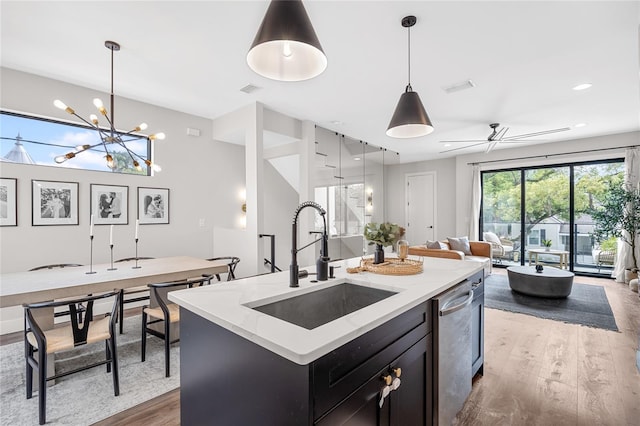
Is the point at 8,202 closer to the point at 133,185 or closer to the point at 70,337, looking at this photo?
the point at 133,185

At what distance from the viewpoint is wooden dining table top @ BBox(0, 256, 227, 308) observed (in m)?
2.10

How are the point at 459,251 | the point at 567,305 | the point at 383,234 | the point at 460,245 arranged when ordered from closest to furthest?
the point at 383,234 → the point at 567,305 → the point at 459,251 → the point at 460,245

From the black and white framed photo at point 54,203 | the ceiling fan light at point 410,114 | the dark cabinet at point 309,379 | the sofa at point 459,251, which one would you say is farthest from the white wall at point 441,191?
Result: the black and white framed photo at point 54,203

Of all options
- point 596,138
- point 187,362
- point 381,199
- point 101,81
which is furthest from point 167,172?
point 596,138

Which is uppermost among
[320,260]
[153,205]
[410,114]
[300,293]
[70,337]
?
[410,114]

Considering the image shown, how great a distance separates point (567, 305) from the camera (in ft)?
13.6

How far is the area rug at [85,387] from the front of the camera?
1907 millimetres

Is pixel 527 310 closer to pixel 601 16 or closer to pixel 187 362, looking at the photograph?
pixel 601 16

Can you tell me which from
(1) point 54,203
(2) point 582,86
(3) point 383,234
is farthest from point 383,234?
(1) point 54,203

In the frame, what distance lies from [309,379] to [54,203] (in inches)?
157

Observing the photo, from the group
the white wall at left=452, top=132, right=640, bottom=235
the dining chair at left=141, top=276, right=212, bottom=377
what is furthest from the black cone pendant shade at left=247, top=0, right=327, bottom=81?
the white wall at left=452, top=132, right=640, bottom=235

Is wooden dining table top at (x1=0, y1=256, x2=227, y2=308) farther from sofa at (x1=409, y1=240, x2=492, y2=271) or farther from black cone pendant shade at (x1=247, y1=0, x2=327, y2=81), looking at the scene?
sofa at (x1=409, y1=240, x2=492, y2=271)

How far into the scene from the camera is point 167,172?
430 centimetres

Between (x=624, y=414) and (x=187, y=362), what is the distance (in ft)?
8.81
